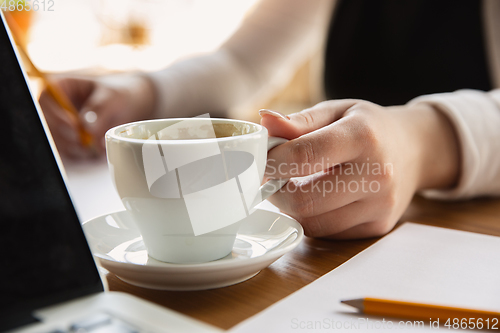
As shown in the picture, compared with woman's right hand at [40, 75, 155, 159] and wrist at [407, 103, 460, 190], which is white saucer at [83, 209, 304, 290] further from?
woman's right hand at [40, 75, 155, 159]

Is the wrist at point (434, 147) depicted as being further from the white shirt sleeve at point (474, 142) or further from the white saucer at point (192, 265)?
the white saucer at point (192, 265)

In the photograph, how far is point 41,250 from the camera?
0.58ft

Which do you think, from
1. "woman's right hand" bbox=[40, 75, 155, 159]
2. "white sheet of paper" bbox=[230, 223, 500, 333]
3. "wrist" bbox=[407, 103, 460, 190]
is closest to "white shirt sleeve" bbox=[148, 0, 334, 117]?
"woman's right hand" bbox=[40, 75, 155, 159]

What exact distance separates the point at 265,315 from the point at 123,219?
0.56 feet

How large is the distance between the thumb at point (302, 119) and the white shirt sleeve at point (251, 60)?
22.5 inches

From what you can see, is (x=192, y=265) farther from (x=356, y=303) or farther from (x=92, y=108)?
(x=92, y=108)

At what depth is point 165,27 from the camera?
2.45 m

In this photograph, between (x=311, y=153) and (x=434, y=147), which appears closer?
(x=311, y=153)

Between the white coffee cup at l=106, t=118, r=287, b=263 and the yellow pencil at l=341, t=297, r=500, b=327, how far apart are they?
0.10 m

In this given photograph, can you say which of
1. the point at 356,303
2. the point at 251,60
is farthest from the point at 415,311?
the point at 251,60

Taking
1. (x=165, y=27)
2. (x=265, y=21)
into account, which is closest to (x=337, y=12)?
(x=265, y=21)

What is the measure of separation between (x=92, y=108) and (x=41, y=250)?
2.04 feet

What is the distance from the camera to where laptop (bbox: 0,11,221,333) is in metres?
0.16

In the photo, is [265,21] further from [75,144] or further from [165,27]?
[165,27]
